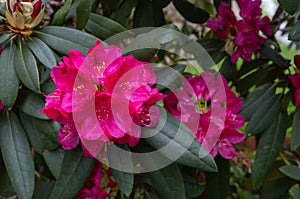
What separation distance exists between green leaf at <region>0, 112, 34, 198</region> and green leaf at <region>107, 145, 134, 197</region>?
0.18m

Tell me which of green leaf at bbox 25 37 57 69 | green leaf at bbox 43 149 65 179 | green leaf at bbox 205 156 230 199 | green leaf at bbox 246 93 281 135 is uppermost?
green leaf at bbox 25 37 57 69

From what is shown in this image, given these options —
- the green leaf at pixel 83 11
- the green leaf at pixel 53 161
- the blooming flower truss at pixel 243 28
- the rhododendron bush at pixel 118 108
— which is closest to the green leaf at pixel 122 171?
the rhododendron bush at pixel 118 108

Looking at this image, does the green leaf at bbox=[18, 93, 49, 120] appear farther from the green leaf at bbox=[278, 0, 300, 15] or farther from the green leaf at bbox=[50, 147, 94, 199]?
the green leaf at bbox=[278, 0, 300, 15]

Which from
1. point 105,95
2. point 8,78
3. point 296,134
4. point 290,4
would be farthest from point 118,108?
point 296,134

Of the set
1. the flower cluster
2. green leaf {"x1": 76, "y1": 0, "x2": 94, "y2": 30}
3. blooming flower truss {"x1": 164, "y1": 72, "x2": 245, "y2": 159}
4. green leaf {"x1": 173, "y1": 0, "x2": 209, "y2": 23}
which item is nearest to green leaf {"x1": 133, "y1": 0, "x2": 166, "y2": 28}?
green leaf {"x1": 173, "y1": 0, "x2": 209, "y2": 23}

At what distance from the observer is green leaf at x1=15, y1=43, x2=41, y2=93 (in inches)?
35.8

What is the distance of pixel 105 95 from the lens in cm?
82

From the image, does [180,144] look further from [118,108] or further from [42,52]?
[42,52]

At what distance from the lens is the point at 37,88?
2.97ft

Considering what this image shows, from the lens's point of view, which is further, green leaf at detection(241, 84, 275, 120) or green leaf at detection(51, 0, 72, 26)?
green leaf at detection(241, 84, 275, 120)

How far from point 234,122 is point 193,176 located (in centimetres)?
21

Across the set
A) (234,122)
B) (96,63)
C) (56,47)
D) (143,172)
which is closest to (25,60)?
(56,47)

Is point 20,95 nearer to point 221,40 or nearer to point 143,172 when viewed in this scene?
point 143,172

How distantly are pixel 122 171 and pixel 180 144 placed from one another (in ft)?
0.43
